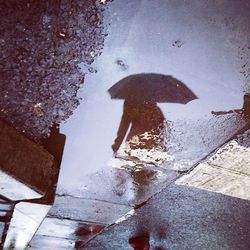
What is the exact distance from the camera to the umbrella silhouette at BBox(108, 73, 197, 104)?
7.03 feet

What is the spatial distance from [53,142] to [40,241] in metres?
3.14

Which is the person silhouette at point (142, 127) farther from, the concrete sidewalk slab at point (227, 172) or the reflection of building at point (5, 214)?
the reflection of building at point (5, 214)

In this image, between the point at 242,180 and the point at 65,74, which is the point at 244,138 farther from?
the point at 65,74

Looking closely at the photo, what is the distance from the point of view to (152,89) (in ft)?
7.21

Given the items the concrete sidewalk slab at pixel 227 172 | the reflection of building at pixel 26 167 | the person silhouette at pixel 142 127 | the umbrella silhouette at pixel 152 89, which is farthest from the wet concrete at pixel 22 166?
the concrete sidewalk slab at pixel 227 172

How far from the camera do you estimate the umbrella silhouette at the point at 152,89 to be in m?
2.14

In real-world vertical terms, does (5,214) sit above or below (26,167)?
below

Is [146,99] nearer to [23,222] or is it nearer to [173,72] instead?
[173,72]

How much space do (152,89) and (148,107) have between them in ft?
0.61

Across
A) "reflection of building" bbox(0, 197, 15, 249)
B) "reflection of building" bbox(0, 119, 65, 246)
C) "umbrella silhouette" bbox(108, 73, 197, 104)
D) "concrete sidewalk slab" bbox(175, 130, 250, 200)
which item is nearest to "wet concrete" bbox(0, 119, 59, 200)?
"reflection of building" bbox(0, 119, 65, 246)

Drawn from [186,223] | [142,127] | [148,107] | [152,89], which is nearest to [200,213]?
[186,223]

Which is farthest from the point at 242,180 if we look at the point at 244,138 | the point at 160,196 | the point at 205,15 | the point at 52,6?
the point at 52,6

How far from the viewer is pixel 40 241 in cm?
520

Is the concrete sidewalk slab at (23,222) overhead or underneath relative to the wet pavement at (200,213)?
underneath
